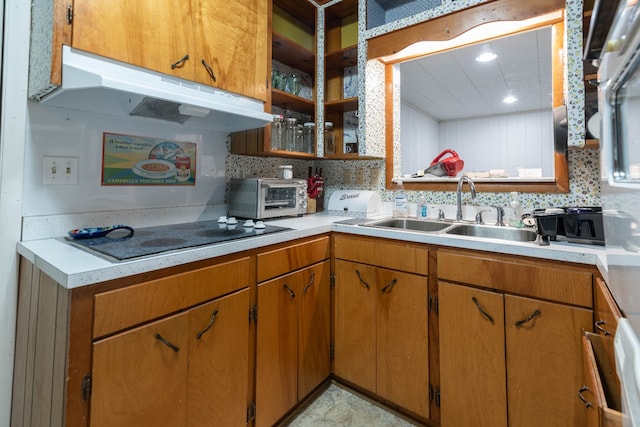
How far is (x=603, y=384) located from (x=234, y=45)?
5.86 feet

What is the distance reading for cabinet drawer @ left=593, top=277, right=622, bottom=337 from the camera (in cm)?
76

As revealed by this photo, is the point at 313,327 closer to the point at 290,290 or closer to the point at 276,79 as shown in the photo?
the point at 290,290

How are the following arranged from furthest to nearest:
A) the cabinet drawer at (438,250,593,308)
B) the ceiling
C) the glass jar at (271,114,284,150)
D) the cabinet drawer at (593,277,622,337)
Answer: the glass jar at (271,114,284,150) < the ceiling < the cabinet drawer at (438,250,593,308) < the cabinet drawer at (593,277,622,337)

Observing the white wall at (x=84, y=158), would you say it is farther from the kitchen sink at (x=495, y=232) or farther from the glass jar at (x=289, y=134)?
the kitchen sink at (x=495, y=232)

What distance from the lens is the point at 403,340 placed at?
149 centimetres

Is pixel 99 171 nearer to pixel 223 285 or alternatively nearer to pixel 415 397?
pixel 223 285

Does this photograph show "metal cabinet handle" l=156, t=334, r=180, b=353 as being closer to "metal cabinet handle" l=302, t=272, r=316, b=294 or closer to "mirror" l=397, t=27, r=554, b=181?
"metal cabinet handle" l=302, t=272, r=316, b=294

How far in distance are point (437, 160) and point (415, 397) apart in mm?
1511

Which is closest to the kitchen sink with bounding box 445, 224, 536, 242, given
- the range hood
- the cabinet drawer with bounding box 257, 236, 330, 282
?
the cabinet drawer with bounding box 257, 236, 330, 282

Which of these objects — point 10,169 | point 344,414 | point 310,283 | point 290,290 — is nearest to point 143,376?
point 290,290

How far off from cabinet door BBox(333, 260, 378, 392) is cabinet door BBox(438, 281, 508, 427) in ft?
1.15

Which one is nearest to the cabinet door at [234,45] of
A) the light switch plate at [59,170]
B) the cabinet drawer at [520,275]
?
the light switch plate at [59,170]

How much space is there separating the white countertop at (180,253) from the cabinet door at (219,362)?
197 mm

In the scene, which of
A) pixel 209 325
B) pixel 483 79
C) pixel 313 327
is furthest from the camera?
pixel 483 79
